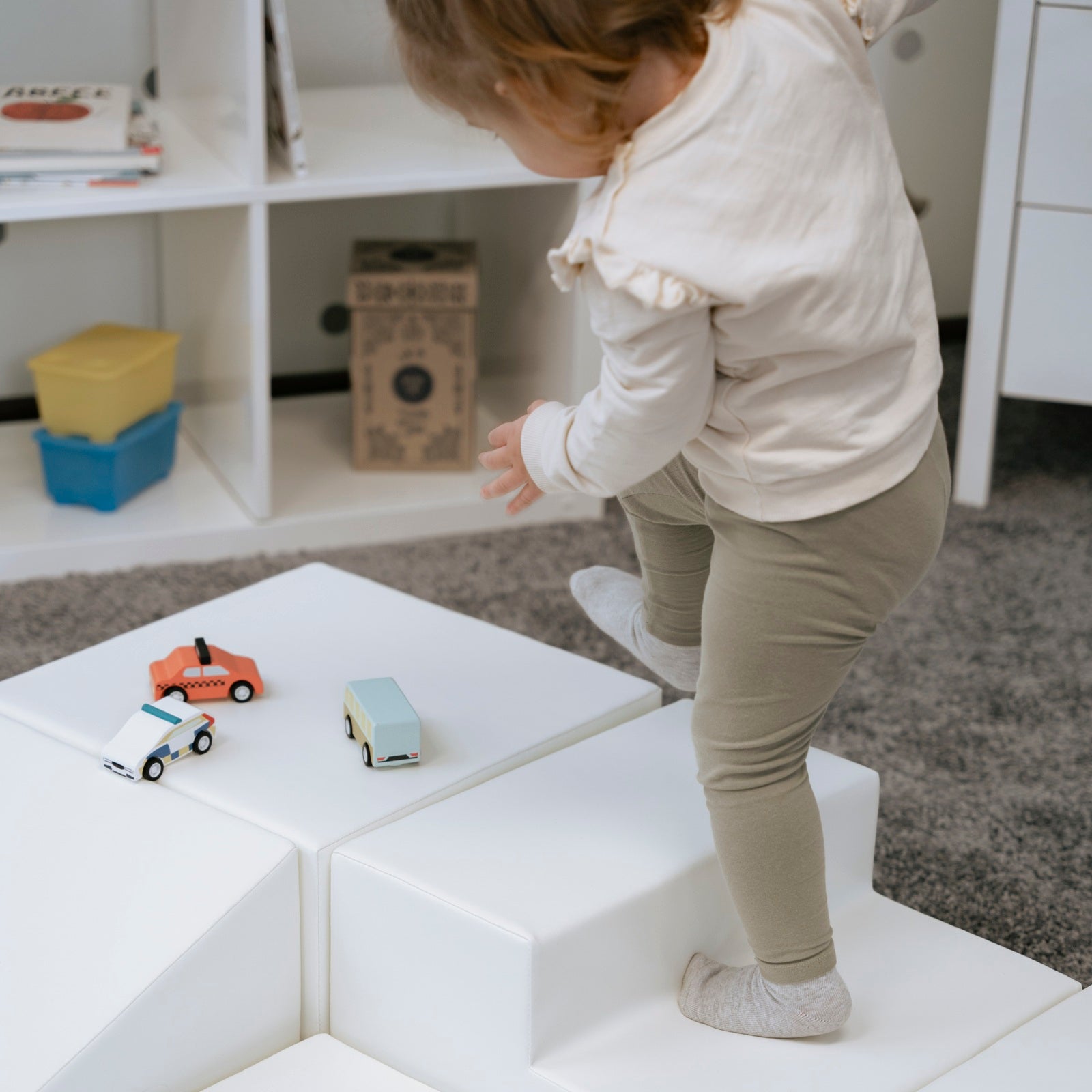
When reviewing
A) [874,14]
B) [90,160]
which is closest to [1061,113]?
[874,14]

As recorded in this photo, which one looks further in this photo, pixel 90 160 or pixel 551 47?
pixel 90 160

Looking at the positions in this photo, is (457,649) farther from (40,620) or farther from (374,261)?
(374,261)

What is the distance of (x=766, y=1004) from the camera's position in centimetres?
89

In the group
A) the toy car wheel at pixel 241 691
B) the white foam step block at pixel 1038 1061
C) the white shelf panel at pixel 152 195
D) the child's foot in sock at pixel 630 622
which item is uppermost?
the white shelf panel at pixel 152 195

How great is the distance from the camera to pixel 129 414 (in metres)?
1.75

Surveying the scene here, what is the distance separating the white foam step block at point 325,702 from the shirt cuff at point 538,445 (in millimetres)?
241

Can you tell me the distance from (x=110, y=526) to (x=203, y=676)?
733 millimetres

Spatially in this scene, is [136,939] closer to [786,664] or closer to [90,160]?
[786,664]

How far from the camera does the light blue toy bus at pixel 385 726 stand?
979mm

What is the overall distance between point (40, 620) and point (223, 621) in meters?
0.46

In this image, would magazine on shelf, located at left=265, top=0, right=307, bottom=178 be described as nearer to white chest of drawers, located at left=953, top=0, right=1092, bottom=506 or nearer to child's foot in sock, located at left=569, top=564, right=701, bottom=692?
child's foot in sock, located at left=569, top=564, right=701, bottom=692

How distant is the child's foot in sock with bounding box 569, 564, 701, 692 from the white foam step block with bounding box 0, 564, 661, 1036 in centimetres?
4

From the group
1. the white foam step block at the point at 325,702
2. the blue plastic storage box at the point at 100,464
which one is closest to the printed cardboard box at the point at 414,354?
the blue plastic storage box at the point at 100,464

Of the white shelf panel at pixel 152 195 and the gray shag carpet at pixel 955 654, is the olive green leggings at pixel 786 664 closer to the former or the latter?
the gray shag carpet at pixel 955 654
